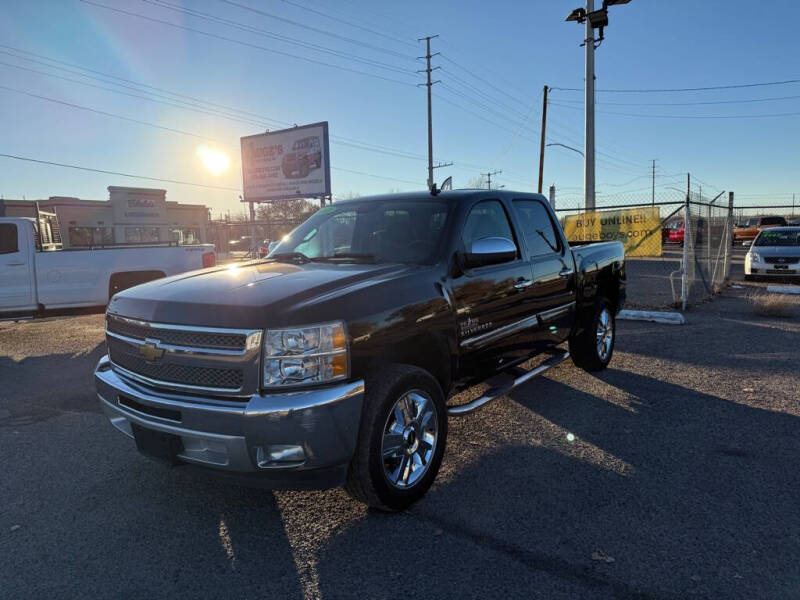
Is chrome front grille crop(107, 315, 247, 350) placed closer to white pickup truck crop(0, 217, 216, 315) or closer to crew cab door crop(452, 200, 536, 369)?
crew cab door crop(452, 200, 536, 369)

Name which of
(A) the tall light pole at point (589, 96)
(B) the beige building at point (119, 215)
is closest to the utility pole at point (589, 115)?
(A) the tall light pole at point (589, 96)

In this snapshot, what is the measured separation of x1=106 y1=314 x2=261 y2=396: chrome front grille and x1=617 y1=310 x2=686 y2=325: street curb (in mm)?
7724

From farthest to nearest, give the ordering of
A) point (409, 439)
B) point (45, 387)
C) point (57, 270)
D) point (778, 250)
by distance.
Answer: point (778, 250), point (57, 270), point (45, 387), point (409, 439)

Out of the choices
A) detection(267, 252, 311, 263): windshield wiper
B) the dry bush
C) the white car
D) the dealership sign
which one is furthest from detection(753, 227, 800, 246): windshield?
the dealership sign

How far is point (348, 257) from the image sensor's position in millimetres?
4000

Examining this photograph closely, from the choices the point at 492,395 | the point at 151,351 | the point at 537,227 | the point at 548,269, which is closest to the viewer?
the point at 151,351

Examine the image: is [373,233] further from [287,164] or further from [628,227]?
[287,164]

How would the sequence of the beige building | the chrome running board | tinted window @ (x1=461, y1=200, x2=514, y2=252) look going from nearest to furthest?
the chrome running board → tinted window @ (x1=461, y1=200, x2=514, y2=252) → the beige building

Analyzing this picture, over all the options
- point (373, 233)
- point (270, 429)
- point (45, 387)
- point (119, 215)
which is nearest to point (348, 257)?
point (373, 233)

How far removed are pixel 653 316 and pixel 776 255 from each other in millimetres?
7827

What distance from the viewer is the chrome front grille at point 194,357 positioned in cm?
273

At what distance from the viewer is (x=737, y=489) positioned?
3.41 metres

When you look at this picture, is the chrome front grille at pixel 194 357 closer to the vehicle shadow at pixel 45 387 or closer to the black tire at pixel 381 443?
the black tire at pixel 381 443

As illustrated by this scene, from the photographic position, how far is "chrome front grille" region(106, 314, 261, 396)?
2.73 metres
